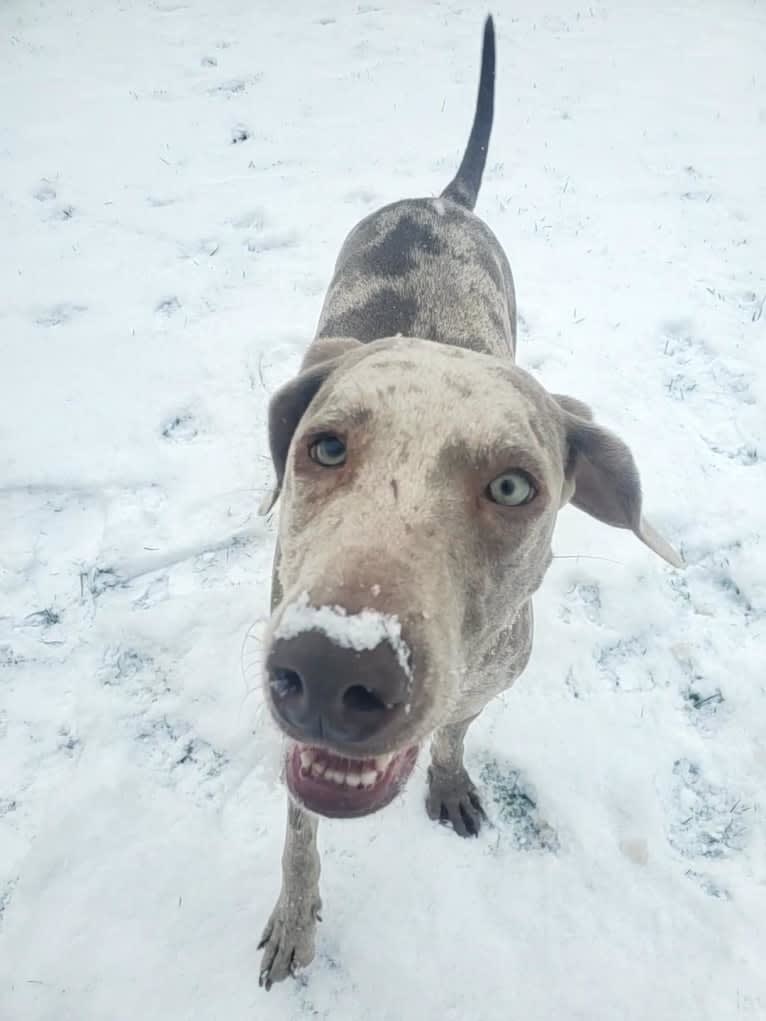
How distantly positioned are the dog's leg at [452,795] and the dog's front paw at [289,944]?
0.66 meters

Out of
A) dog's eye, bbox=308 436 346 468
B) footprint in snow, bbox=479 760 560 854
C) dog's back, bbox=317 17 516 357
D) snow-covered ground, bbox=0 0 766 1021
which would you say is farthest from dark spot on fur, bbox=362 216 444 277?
footprint in snow, bbox=479 760 560 854

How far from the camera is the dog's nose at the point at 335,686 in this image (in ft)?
4.15

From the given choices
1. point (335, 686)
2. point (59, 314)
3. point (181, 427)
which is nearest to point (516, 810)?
point (335, 686)

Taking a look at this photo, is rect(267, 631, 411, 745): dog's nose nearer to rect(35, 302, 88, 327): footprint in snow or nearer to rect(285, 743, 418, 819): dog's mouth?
rect(285, 743, 418, 819): dog's mouth

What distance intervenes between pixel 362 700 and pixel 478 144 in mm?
4539

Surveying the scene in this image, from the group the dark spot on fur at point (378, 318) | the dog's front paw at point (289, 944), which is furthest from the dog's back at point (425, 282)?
the dog's front paw at point (289, 944)

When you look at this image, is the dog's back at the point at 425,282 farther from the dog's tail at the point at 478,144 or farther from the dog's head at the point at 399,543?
the dog's head at the point at 399,543

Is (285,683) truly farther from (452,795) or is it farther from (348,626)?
(452,795)

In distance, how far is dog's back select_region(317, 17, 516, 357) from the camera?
3308 millimetres

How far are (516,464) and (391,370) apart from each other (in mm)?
486

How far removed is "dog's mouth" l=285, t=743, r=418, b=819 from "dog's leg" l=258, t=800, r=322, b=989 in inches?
33.6

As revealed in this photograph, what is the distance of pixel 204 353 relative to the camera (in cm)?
505

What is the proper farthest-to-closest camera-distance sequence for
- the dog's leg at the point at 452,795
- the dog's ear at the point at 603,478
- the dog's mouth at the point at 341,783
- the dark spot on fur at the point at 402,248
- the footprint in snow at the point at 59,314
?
the footprint in snow at the point at 59,314
the dark spot on fur at the point at 402,248
the dog's leg at the point at 452,795
the dog's ear at the point at 603,478
the dog's mouth at the point at 341,783

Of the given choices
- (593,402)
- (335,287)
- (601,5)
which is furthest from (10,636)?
(601,5)
